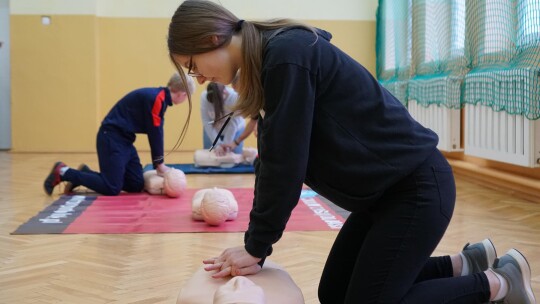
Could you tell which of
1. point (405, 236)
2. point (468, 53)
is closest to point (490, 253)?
point (405, 236)

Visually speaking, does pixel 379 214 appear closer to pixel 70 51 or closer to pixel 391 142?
pixel 391 142

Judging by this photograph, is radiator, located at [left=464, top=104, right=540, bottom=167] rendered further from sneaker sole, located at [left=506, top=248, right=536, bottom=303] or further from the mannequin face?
sneaker sole, located at [left=506, top=248, right=536, bottom=303]

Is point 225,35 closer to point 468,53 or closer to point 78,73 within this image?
point 468,53

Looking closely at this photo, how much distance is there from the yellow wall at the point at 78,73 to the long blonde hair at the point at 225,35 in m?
6.69

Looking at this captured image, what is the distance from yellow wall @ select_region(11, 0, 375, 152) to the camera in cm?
807

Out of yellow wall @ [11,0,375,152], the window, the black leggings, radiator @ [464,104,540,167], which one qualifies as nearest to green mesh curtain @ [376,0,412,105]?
radiator @ [464,104,540,167]

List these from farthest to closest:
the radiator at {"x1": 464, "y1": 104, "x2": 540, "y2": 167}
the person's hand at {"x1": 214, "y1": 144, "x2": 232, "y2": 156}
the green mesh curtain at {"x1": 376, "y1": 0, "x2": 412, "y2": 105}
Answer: the green mesh curtain at {"x1": 376, "y1": 0, "x2": 412, "y2": 105}
the person's hand at {"x1": 214, "y1": 144, "x2": 232, "y2": 156}
the radiator at {"x1": 464, "y1": 104, "x2": 540, "y2": 167}

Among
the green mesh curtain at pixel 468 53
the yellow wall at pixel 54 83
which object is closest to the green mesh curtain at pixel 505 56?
the green mesh curtain at pixel 468 53

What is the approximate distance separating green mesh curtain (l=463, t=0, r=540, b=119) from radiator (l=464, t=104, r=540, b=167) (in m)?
0.07

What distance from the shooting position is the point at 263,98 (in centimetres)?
149

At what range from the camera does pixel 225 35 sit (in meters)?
1.50

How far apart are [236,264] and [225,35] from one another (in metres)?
0.57

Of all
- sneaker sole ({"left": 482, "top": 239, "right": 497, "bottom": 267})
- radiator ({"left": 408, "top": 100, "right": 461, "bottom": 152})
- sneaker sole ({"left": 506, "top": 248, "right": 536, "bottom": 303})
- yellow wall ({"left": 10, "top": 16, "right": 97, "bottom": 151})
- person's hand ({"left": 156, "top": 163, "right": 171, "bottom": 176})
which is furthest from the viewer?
yellow wall ({"left": 10, "top": 16, "right": 97, "bottom": 151})

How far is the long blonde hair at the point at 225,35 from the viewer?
147 centimetres
